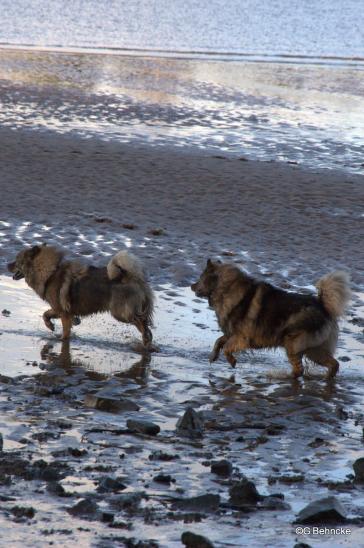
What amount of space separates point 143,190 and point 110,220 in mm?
1608

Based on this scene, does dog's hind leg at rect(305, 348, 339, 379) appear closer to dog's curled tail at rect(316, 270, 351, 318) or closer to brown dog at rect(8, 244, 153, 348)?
dog's curled tail at rect(316, 270, 351, 318)

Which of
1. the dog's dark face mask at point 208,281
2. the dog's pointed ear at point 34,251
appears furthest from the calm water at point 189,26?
the dog's dark face mask at point 208,281

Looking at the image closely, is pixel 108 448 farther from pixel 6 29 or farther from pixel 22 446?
pixel 6 29

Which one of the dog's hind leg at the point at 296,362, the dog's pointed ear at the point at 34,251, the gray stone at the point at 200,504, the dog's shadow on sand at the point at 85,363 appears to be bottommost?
the dog's shadow on sand at the point at 85,363

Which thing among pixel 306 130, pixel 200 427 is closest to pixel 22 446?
pixel 200 427

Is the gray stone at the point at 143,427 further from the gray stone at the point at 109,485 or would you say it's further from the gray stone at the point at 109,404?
the gray stone at the point at 109,485

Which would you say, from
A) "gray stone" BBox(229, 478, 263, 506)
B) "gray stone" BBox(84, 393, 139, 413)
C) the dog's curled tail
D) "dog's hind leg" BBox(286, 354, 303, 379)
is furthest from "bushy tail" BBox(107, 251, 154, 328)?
"gray stone" BBox(229, 478, 263, 506)

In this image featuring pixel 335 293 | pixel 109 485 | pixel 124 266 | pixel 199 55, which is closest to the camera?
pixel 109 485

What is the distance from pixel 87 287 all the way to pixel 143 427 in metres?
2.74

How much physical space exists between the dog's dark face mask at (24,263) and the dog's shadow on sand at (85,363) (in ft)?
2.99

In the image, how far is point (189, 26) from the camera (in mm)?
43219

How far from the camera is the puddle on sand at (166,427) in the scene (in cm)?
510

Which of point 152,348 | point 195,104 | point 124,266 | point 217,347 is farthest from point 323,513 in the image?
point 195,104

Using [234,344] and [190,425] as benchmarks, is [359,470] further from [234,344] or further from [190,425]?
[234,344]
